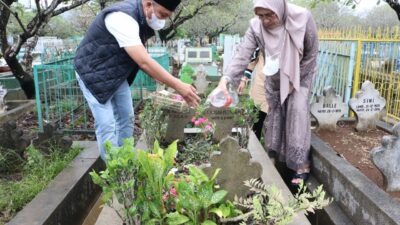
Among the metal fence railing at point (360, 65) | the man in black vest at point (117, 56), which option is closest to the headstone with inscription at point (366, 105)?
the metal fence railing at point (360, 65)

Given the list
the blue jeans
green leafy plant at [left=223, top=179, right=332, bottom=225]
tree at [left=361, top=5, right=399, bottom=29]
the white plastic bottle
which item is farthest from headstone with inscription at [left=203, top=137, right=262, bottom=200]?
tree at [left=361, top=5, right=399, bottom=29]

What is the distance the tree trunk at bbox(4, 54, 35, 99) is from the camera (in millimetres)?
6259

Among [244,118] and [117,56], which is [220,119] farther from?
[117,56]

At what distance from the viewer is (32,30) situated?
5617mm

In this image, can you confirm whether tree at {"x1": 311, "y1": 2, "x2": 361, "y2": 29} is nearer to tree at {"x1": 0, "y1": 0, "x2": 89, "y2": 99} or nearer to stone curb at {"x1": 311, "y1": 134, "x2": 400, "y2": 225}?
tree at {"x1": 0, "y1": 0, "x2": 89, "y2": 99}

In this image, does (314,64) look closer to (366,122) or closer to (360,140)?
(360,140)

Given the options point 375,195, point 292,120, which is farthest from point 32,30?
point 375,195

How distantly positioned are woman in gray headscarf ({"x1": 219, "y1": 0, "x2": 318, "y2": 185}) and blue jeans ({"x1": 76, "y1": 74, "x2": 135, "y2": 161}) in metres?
0.81

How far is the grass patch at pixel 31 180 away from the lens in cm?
271

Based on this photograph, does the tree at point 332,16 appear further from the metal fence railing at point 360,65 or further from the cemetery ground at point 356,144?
the cemetery ground at point 356,144

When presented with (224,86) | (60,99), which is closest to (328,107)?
(224,86)

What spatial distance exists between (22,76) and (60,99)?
1.87m

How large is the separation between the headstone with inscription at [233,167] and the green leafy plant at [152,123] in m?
1.23

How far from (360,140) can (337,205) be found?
49.0 inches
